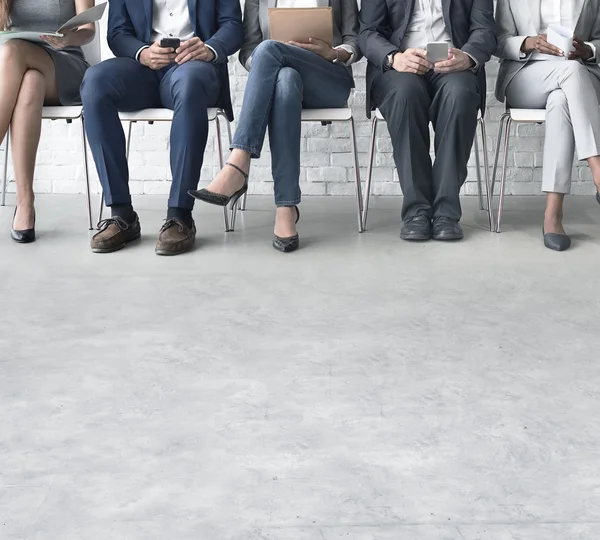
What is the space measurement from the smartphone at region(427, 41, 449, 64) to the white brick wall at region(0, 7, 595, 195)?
1033mm

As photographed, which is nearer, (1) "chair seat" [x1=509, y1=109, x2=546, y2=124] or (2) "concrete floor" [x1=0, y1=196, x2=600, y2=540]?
(2) "concrete floor" [x1=0, y1=196, x2=600, y2=540]

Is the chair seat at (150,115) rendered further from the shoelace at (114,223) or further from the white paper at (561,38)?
the white paper at (561,38)

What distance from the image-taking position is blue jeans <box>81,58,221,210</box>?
10.2 ft

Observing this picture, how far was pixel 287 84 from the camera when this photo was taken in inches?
122

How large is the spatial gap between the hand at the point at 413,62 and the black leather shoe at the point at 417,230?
1.79 feet

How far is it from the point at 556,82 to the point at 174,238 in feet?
4.91

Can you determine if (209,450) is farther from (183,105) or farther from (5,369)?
(183,105)

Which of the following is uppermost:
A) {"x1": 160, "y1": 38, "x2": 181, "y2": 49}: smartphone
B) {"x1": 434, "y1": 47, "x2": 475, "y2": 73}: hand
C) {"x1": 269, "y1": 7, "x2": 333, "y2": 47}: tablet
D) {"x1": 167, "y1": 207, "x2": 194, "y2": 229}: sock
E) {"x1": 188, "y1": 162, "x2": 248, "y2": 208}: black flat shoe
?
{"x1": 269, "y1": 7, "x2": 333, "y2": 47}: tablet

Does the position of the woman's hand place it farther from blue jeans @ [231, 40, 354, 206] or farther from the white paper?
the white paper

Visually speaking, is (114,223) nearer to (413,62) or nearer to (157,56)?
(157,56)

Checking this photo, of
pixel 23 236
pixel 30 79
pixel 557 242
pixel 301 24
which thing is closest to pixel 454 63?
pixel 301 24

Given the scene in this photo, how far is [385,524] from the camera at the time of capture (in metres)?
1.32

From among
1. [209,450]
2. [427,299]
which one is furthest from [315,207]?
[209,450]

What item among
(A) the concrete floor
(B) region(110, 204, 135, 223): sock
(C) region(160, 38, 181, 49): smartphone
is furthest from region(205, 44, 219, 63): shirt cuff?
(A) the concrete floor
